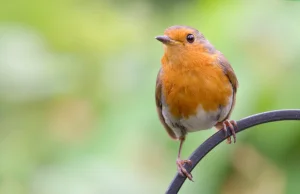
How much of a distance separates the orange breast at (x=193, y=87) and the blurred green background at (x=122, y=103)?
1.94 feet

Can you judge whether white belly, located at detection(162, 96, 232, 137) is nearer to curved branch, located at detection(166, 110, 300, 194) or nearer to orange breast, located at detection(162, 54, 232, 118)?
orange breast, located at detection(162, 54, 232, 118)

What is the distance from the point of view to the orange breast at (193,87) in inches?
96.0

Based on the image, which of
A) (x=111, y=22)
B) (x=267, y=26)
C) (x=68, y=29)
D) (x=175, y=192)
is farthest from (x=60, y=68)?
(x=175, y=192)

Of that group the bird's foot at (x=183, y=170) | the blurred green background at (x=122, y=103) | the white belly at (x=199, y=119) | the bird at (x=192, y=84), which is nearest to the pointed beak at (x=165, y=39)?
the bird at (x=192, y=84)

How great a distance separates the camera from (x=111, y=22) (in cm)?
426

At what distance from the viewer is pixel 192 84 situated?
7.99 ft

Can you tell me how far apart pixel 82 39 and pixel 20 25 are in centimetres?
35

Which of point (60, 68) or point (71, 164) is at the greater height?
point (60, 68)

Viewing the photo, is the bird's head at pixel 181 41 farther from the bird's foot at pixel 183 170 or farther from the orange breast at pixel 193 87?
the bird's foot at pixel 183 170

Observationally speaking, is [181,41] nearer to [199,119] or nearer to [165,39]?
[165,39]

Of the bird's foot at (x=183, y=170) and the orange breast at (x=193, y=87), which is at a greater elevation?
the orange breast at (x=193, y=87)

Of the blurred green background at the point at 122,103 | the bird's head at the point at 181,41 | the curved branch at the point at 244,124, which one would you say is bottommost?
the blurred green background at the point at 122,103

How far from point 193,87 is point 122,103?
3.35ft

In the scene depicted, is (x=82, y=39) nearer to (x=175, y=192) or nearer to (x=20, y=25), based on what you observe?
(x=20, y=25)
